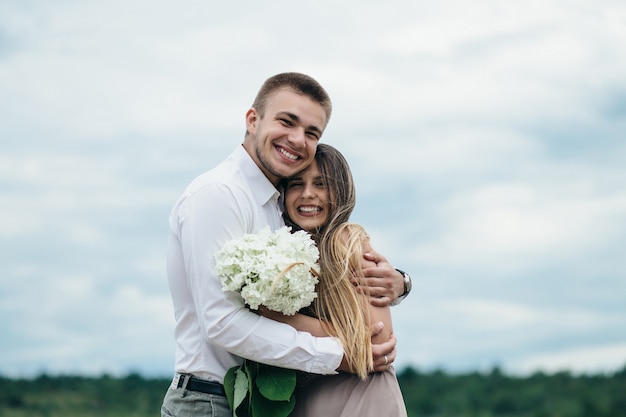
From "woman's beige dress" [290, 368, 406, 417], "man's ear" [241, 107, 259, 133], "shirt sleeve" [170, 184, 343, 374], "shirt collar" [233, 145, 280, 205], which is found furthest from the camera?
"man's ear" [241, 107, 259, 133]

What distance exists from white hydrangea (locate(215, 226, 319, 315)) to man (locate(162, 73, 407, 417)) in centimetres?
15

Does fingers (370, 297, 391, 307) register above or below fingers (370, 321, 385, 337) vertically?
above

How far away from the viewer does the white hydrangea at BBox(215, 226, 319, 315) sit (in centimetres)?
423

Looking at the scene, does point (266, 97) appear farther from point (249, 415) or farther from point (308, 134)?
point (249, 415)

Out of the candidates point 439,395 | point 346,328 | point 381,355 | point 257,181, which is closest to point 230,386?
point 346,328

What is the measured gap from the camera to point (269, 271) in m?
4.22

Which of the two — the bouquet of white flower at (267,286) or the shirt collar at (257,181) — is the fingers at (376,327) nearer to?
the bouquet of white flower at (267,286)

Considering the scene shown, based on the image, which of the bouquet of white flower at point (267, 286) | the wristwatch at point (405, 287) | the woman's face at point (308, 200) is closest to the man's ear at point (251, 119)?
the woman's face at point (308, 200)

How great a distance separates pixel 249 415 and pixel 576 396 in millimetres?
12624

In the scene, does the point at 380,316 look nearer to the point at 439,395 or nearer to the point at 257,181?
the point at 257,181

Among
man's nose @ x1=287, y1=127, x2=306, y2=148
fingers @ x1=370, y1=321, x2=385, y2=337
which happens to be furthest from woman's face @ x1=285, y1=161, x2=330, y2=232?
fingers @ x1=370, y1=321, x2=385, y2=337

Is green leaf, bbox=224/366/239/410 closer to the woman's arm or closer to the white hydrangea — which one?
the white hydrangea

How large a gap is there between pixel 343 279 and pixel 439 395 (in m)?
12.5

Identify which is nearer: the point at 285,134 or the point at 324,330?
the point at 324,330
